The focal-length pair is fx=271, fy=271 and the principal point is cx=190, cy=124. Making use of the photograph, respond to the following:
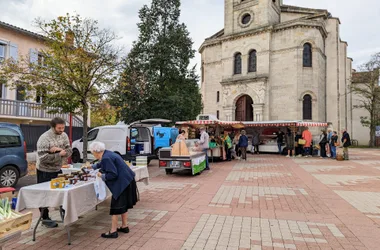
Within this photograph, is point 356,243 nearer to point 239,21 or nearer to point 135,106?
point 135,106

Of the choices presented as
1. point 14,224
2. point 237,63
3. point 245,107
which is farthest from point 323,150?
point 14,224

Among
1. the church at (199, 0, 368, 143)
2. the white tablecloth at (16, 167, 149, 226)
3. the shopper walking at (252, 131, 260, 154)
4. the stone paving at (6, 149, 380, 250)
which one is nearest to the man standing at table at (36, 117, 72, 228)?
the white tablecloth at (16, 167, 149, 226)

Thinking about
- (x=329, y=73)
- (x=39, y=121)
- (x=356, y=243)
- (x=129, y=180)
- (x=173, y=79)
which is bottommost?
(x=356, y=243)

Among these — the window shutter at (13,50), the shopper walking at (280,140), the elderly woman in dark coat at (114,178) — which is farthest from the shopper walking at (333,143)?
the window shutter at (13,50)

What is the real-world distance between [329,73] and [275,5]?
392 inches

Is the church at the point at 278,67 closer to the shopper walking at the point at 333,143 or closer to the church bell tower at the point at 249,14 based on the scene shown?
the church bell tower at the point at 249,14

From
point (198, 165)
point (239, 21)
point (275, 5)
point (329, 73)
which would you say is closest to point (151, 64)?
point (239, 21)

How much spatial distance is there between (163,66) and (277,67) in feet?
40.4

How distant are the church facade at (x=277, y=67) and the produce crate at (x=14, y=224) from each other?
87.4 ft

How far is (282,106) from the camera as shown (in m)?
27.9

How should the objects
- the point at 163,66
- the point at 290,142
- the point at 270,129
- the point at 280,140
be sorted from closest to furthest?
1. the point at 290,142
2. the point at 280,140
3. the point at 270,129
4. the point at 163,66

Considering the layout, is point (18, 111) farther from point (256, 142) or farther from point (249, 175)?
point (256, 142)

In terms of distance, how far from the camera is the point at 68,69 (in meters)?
10.7

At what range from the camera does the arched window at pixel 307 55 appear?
90.2ft
